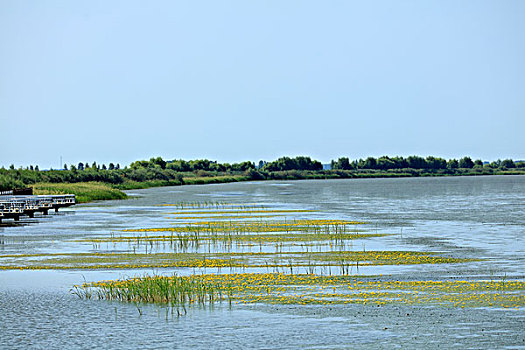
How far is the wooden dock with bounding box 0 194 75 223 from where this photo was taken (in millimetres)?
60141

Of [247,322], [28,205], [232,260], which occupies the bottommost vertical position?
[247,322]

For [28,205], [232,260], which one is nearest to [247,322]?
[232,260]

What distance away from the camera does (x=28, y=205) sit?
6762 centimetres

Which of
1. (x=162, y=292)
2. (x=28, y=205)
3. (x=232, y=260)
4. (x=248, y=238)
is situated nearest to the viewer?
(x=162, y=292)

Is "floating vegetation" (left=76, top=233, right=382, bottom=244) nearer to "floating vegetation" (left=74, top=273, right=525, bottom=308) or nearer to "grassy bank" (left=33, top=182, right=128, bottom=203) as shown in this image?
"floating vegetation" (left=74, top=273, right=525, bottom=308)

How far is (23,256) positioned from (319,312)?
61.8 feet

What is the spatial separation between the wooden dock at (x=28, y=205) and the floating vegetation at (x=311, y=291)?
1457 inches

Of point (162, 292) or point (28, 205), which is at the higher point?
point (28, 205)

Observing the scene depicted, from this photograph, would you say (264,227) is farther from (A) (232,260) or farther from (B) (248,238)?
(A) (232,260)

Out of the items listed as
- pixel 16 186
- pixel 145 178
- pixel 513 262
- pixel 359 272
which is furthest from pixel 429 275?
pixel 145 178

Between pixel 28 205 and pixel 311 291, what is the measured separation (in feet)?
164

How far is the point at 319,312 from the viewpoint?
20.3 m

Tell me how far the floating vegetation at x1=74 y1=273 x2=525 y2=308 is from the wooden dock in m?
37.0

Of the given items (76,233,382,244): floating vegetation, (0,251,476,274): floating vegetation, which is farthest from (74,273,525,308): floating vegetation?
(76,233,382,244): floating vegetation
